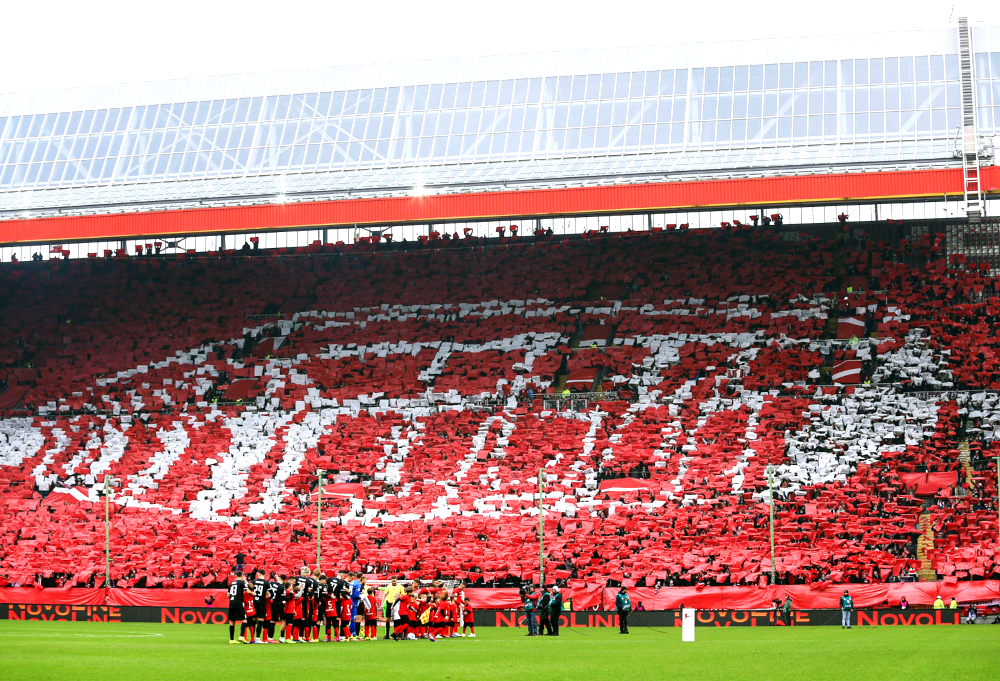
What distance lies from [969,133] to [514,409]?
18608 mm

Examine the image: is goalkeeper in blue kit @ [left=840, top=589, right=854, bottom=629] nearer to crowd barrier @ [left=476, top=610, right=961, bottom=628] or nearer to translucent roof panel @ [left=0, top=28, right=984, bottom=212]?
crowd barrier @ [left=476, top=610, right=961, bottom=628]

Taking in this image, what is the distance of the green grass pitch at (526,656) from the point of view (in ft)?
63.5

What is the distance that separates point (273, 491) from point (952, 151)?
25808mm

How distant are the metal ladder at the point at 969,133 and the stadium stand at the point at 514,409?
519 cm

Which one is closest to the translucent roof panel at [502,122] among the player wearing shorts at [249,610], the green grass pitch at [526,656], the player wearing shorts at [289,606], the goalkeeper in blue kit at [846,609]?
the goalkeeper in blue kit at [846,609]

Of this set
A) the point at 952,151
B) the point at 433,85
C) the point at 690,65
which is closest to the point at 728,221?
the point at 690,65

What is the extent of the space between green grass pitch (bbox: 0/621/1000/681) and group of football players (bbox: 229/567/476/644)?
85 cm

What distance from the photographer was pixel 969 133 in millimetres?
45844

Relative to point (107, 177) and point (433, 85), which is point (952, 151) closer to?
point (433, 85)

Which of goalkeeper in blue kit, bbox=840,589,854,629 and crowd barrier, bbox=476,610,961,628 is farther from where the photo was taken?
crowd barrier, bbox=476,610,961,628

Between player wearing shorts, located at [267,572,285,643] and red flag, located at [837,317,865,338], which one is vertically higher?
red flag, located at [837,317,865,338]

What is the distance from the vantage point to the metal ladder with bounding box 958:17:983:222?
42344 millimetres

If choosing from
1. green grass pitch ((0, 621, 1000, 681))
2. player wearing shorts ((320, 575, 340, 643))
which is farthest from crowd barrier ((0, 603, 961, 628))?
player wearing shorts ((320, 575, 340, 643))

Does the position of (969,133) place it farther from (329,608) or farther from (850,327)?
(329,608)
